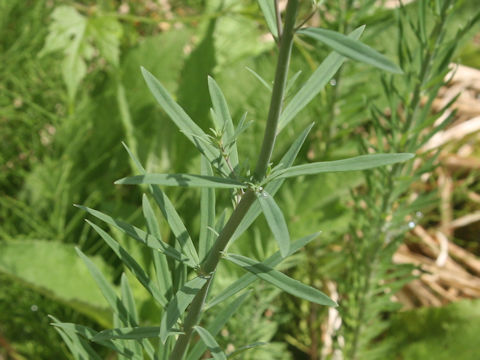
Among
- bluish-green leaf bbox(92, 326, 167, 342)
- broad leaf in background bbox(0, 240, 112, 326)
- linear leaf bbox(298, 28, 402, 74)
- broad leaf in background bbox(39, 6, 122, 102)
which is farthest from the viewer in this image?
broad leaf in background bbox(39, 6, 122, 102)

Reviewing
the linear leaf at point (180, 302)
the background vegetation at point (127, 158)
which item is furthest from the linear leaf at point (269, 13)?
the background vegetation at point (127, 158)

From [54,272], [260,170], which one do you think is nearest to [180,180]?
[260,170]

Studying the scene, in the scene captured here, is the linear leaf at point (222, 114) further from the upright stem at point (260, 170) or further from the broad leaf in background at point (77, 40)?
the broad leaf in background at point (77, 40)

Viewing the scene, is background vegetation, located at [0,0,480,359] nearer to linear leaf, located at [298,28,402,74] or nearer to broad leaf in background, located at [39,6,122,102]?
broad leaf in background, located at [39,6,122,102]

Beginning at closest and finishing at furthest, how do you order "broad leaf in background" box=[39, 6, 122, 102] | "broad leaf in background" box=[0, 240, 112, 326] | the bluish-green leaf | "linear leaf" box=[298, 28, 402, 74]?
"linear leaf" box=[298, 28, 402, 74] < the bluish-green leaf < "broad leaf in background" box=[0, 240, 112, 326] < "broad leaf in background" box=[39, 6, 122, 102]

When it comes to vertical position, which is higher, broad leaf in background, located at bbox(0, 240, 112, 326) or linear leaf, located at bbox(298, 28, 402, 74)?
linear leaf, located at bbox(298, 28, 402, 74)

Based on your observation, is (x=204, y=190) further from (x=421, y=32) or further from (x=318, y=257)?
(x=318, y=257)

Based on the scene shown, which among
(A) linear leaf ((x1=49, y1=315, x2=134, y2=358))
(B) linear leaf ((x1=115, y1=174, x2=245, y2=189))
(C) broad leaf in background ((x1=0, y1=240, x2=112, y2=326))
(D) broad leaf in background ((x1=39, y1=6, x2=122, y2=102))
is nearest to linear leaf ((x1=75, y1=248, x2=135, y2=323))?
(A) linear leaf ((x1=49, y1=315, x2=134, y2=358))
